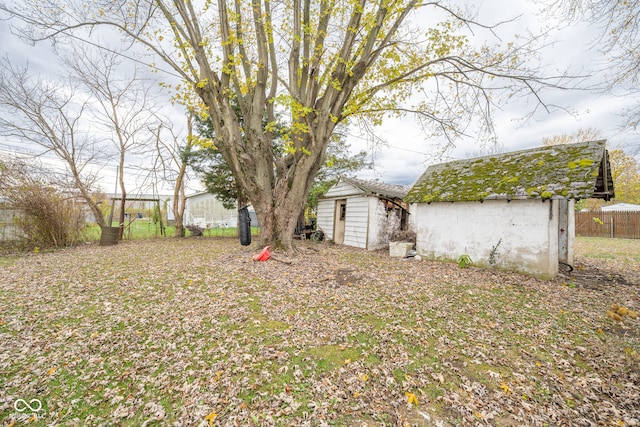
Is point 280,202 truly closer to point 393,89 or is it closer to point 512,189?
point 393,89

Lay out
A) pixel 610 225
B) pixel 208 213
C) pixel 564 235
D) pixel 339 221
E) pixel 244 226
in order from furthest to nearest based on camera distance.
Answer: pixel 208 213 → pixel 610 225 → pixel 339 221 → pixel 244 226 → pixel 564 235

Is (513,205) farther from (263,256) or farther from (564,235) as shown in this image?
(263,256)

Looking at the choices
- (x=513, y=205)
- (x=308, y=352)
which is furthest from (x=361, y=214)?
(x=308, y=352)

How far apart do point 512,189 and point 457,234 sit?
1931 mm

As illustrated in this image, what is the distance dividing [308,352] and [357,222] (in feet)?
29.6

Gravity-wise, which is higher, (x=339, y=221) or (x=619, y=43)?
(x=619, y=43)

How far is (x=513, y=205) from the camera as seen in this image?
270 inches

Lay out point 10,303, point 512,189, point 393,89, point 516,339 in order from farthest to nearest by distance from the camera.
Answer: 1. point 393,89
2. point 512,189
3. point 10,303
4. point 516,339

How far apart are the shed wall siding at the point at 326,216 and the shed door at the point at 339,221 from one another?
0.23 m

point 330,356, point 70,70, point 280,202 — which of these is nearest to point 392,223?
point 280,202

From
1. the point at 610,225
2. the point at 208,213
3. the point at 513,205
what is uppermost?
the point at 513,205

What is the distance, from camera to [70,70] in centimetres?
971

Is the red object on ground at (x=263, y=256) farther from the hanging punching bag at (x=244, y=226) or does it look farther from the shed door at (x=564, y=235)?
the shed door at (x=564, y=235)

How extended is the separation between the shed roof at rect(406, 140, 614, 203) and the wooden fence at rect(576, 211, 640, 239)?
487 inches
